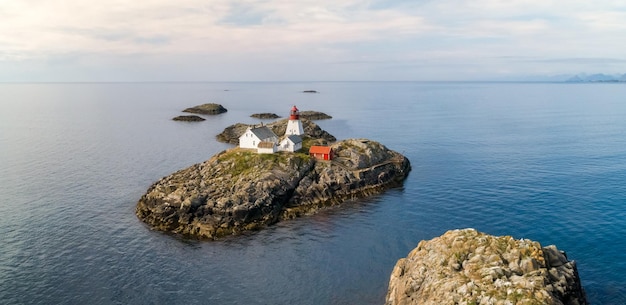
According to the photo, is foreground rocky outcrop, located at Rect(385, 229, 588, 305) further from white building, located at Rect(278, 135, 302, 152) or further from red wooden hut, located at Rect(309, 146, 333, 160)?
white building, located at Rect(278, 135, 302, 152)

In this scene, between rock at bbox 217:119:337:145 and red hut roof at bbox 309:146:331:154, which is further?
rock at bbox 217:119:337:145

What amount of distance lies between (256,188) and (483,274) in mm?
40543

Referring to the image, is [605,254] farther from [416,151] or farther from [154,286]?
[416,151]

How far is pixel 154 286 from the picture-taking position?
151ft

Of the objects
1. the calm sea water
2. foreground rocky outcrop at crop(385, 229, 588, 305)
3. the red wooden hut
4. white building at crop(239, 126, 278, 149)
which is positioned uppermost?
white building at crop(239, 126, 278, 149)

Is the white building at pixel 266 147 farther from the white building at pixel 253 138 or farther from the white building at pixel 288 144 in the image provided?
the white building at pixel 288 144

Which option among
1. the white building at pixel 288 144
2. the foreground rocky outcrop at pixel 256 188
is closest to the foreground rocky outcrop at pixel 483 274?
the foreground rocky outcrop at pixel 256 188

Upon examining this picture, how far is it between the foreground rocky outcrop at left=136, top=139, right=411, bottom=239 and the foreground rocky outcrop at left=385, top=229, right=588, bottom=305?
28.5 metres

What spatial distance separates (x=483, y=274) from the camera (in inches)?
1344

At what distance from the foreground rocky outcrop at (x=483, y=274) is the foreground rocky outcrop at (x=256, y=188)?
28476 mm

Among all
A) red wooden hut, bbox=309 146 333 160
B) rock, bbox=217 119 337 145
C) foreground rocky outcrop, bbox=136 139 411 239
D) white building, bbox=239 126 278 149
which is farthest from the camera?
rock, bbox=217 119 337 145

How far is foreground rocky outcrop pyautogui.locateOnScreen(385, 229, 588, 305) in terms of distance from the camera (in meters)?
31.5

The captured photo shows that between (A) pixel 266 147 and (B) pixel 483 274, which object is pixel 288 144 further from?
(B) pixel 483 274

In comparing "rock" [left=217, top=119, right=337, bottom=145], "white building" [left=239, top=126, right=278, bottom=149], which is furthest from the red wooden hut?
"rock" [left=217, top=119, right=337, bottom=145]
